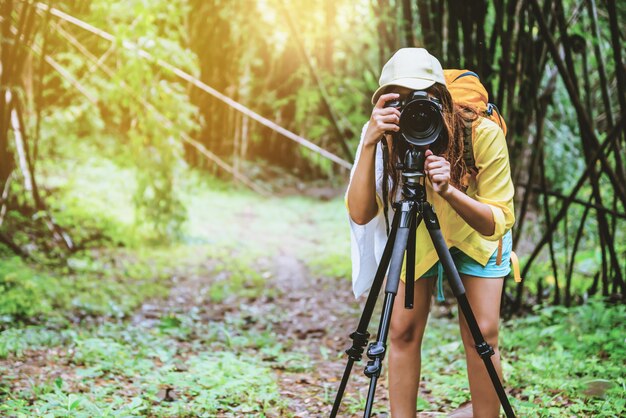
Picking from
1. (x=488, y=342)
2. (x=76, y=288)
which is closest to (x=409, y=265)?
(x=488, y=342)

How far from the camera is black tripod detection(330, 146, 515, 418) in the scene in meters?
1.83

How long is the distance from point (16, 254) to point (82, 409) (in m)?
3.77

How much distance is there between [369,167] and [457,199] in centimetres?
31

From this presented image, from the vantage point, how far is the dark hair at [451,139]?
1912 mm

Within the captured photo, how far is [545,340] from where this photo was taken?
387 centimetres

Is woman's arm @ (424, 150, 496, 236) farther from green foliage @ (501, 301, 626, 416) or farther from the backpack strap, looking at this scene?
green foliage @ (501, 301, 626, 416)

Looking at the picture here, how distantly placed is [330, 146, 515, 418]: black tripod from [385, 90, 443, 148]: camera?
0.12ft

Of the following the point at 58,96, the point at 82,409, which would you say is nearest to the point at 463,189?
the point at 82,409

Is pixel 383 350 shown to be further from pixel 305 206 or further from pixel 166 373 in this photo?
pixel 305 206

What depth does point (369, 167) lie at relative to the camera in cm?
200

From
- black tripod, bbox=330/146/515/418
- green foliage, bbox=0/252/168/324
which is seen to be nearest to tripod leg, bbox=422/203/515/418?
black tripod, bbox=330/146/515/418

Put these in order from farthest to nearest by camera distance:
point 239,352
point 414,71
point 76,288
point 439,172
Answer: point 76,288, point 239,352, point 414,71, point 439,172

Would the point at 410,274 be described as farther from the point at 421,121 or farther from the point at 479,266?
the point at 421,121

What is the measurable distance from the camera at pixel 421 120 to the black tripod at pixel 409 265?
4cm
